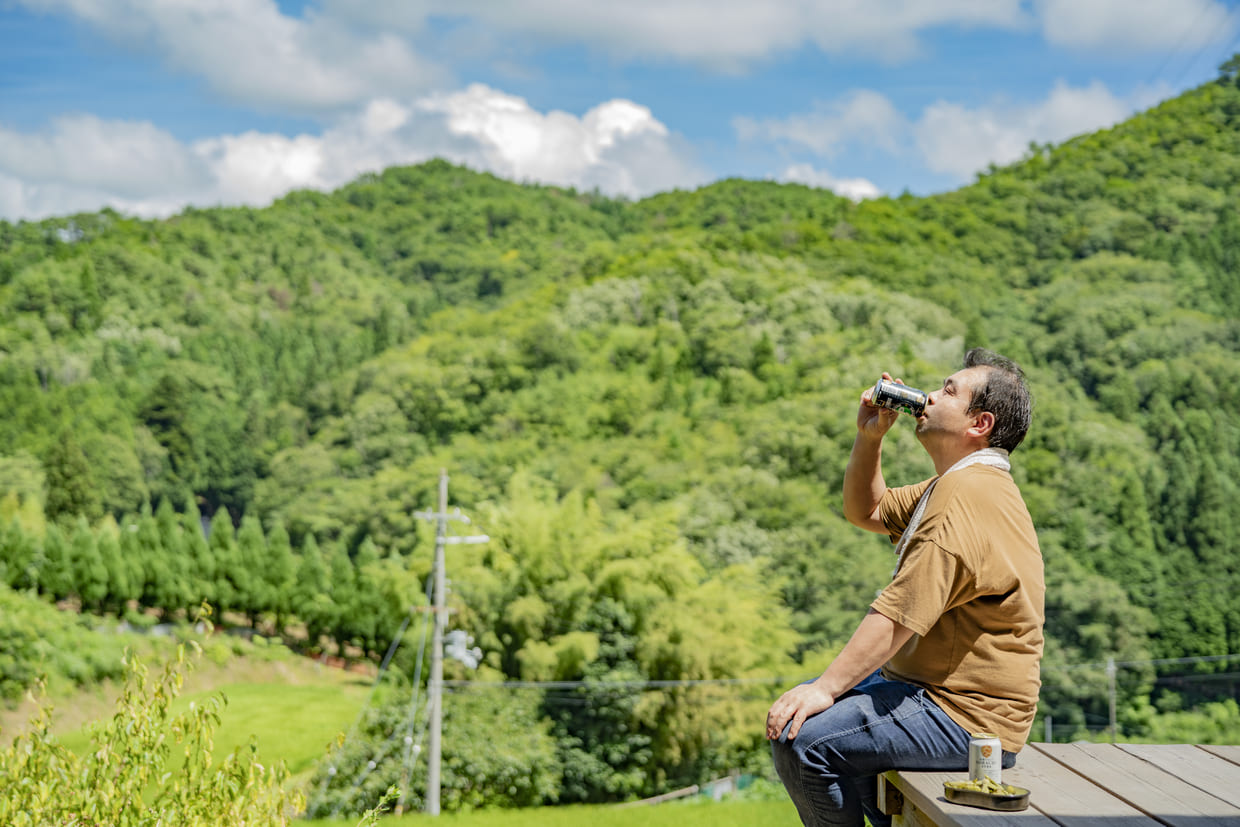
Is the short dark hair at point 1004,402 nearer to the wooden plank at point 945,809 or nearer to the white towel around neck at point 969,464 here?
the white towel around neck at point 969,464

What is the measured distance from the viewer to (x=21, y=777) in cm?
254

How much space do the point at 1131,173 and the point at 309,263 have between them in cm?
4838

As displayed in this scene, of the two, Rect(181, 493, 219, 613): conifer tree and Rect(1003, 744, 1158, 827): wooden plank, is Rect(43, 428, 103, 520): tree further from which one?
Rect(1003, 744, 1158, 827): wooden plank

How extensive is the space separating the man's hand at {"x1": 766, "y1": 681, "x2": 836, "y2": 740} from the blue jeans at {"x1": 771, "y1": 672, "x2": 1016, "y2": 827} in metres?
0.03

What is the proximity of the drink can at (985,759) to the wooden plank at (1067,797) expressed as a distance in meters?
0.09

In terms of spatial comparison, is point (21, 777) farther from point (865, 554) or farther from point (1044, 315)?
point (1044, 315)

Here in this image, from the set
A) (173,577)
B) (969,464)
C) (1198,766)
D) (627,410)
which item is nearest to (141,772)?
(969,464)

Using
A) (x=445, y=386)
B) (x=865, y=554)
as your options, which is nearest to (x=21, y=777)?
(x=865, y=554)

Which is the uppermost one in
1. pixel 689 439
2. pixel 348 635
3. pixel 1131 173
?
pixel 1131 173

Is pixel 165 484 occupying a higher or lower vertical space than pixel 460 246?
lower

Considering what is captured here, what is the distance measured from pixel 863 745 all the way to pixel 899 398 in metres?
0.68

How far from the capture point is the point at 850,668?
1.73m

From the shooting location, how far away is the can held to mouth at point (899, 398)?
2.01 meters

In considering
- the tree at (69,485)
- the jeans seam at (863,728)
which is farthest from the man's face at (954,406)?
the tree at (69,485)
